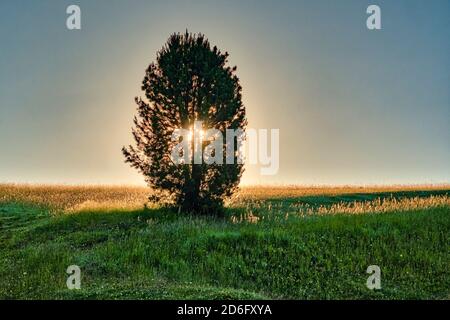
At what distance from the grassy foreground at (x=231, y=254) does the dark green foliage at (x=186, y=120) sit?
1.47 metres

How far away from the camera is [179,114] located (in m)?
24.9

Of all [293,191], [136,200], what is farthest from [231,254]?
[293,191]

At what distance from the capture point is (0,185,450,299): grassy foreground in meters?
15.8

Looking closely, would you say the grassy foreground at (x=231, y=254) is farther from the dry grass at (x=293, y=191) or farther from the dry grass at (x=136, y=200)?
the dry grass at (x=293, y=191)

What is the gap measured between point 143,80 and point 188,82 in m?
2.54

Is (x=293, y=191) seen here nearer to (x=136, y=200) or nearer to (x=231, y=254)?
(x=136, y=200)

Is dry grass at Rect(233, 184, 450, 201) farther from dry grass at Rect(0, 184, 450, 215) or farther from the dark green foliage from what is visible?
the dark green foliage

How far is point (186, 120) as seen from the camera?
24781mm

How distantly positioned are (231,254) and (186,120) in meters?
8.72

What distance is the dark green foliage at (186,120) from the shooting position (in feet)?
80.5

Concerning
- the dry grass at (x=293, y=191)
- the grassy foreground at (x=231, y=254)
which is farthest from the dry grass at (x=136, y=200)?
the grassy foreground at (x=231, y=254)


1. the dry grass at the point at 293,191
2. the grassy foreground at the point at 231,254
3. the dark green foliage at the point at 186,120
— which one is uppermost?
the dark green foliage at the point at 186,120

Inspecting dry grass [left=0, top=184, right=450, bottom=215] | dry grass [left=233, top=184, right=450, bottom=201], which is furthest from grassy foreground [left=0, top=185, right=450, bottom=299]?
dry grass [left=233, top=184, right=450, bottom=201]
